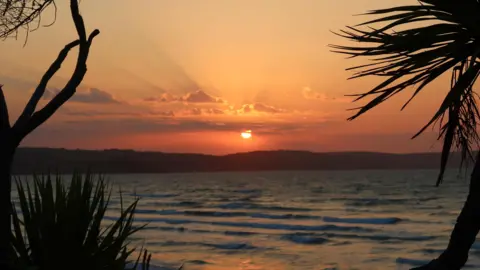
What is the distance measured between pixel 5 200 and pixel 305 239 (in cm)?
2625

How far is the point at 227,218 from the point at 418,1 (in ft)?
125

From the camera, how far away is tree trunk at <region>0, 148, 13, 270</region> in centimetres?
289

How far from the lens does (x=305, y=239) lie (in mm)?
28531

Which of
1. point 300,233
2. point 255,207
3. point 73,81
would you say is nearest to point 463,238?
point 73,81

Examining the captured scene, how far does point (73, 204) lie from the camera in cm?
388

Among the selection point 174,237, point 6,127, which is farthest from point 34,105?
point 174,237

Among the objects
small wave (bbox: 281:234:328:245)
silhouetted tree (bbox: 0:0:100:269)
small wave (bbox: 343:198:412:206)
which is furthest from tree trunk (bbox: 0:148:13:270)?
small wave (bbox: 343:198:412:206)

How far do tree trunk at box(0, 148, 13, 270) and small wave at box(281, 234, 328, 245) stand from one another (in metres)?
25.1

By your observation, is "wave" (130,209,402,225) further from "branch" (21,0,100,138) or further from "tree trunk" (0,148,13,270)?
"tree trunk" (0,148,13,270)

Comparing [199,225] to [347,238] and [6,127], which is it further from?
[6,127]

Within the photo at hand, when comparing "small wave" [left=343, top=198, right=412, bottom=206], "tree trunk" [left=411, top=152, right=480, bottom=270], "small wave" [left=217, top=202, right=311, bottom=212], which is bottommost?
"small wave" [left=217, top=202, right=311, bottom=212]

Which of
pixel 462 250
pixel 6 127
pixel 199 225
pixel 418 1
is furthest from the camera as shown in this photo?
pixel 199 225

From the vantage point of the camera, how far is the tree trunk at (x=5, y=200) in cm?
289

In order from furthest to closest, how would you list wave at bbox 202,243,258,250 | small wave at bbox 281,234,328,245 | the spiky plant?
small wave at bbox 281,234,328,245 < wave at bbox 202,243,258,250 < the spiky plant
